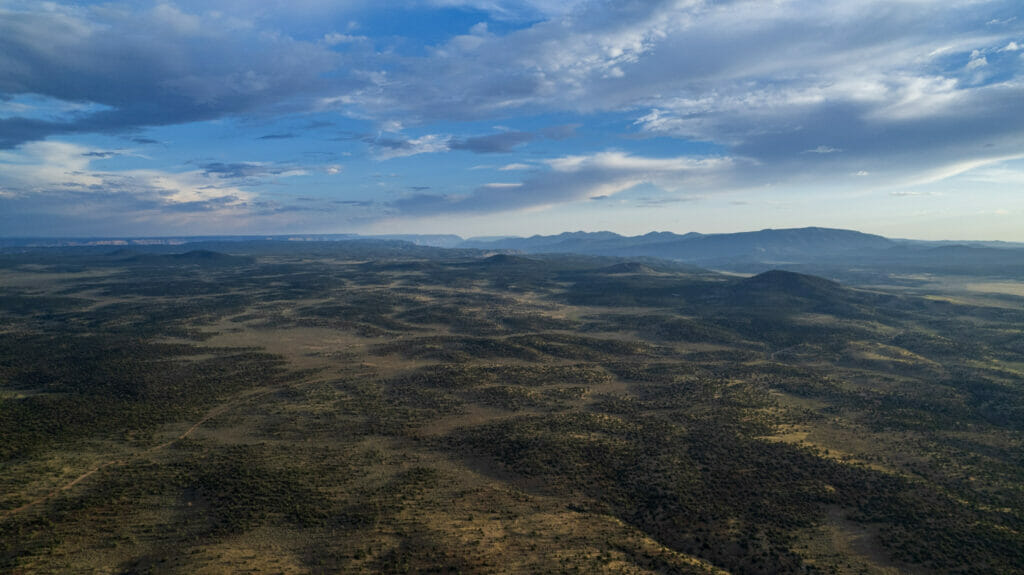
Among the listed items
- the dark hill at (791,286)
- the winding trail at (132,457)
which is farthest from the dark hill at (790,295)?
the winding trail at (132,457)

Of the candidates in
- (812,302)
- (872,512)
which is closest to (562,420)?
(872,512)

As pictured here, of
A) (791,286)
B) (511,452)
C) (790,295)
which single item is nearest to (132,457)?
(511,452)

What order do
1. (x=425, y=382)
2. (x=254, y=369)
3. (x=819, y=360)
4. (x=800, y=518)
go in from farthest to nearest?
(x=819, y=360) → (x=254, y=369) → (x=425, y=382) → (x=800, y=518)

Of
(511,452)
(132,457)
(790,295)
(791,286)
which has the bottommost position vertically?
(511,452)

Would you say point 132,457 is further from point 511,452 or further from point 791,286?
point 791,286

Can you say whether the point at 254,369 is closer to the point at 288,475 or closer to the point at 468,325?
the point at 288,475

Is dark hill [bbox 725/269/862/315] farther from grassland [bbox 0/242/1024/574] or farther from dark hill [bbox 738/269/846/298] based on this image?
grassland [bbox 0/242/1024/574]

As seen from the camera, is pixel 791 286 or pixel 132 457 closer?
pixel 132 457

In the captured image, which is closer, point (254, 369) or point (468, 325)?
point (254, 369)
